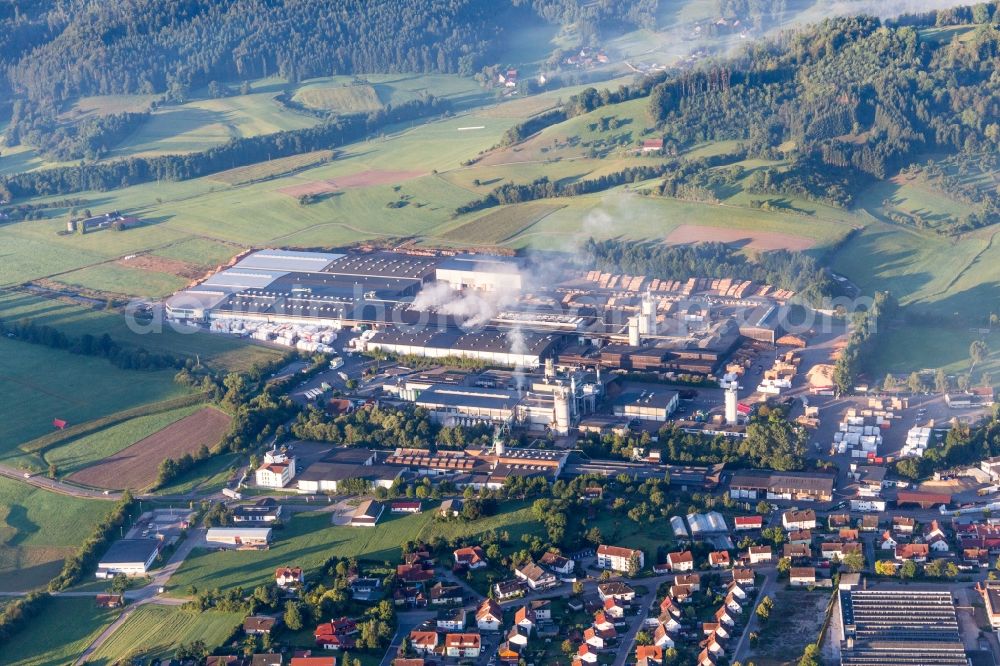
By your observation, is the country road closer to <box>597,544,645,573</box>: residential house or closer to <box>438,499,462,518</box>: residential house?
<box>438,499,462,518</box>: residential house

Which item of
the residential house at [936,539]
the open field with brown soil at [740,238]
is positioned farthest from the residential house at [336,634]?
the open field with brown soil at [740,238]

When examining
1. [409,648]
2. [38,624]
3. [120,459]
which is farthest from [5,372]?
[409,648]

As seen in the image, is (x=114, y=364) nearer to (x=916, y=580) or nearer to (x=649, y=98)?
(x=916, y=580)

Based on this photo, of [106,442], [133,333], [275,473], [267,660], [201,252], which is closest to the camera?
[267,660]

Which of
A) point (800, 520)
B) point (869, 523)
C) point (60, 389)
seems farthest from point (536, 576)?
point (60, 389)

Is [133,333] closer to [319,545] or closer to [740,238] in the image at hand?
[319,545]

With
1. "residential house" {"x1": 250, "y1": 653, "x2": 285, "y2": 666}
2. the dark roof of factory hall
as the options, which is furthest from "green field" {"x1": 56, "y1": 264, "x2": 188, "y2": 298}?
"residential house" {"x1": 250, "y1": 653, "x2": 285, "y2": 666}
